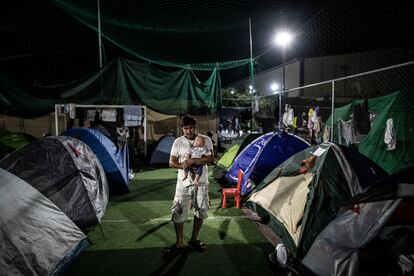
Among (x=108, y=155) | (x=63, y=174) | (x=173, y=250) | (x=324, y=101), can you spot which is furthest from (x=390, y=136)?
(x=324, y=101)

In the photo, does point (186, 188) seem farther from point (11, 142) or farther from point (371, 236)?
point (11, 142)

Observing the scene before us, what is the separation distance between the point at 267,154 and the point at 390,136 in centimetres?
263

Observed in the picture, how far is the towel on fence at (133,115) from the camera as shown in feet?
34.6

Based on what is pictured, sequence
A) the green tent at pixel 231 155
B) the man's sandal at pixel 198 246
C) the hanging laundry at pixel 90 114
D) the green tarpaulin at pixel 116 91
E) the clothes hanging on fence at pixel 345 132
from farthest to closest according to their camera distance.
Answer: the hanging laundry at pixel 90 114 → the green tarpaulin at pixel 116 91 → the green tent at pixel 231 155 → the clothes hanging on fence at pixel 345 132 → the man's sandal at pixel 198 246

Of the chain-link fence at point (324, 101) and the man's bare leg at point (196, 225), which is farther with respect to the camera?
the chain-link fence at point (324, 101)

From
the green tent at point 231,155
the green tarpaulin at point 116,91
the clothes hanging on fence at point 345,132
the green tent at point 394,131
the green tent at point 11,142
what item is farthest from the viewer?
the green tarpaulin at point 116,91

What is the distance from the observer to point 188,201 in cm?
405

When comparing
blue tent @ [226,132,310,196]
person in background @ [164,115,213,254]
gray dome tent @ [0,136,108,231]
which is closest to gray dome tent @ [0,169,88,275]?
gray dome tent @ [0,136,108,231]

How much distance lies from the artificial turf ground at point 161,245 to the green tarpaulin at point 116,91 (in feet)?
15.3

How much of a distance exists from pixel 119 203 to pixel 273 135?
3.62m

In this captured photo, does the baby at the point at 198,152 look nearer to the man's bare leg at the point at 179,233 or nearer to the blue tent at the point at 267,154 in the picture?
the man's bare leg at the point at 179,233

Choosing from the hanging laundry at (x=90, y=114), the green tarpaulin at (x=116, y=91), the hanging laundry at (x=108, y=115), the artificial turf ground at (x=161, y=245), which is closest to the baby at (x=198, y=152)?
the artificial turf ground at (x=161, y=245)

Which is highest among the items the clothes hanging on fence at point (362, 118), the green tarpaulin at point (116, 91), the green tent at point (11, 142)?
the green tarpaulin at point (116, 91)

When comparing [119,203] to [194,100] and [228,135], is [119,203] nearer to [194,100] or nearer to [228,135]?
[194,100]
